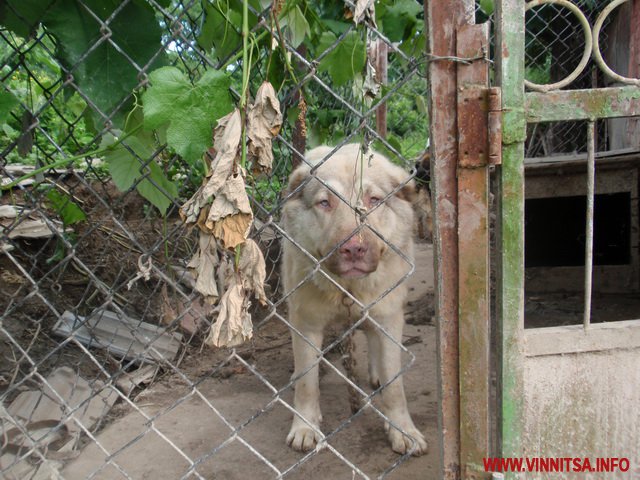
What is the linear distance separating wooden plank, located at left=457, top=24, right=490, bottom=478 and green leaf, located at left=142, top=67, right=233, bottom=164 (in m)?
0.61

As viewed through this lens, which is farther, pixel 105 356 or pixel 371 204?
pixel 105 356

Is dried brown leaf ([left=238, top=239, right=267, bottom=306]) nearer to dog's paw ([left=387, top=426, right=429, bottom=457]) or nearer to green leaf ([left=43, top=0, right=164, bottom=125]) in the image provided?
green leaf ([left=43, top=0, right=164, bottom=125])

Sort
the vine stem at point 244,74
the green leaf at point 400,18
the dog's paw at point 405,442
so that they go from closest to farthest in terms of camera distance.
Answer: the vine stem at point 244,74 < the green leaf at point 400,18 < the dog's paw at point 405,442

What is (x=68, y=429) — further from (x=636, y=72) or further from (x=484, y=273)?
(x=636, y=72)

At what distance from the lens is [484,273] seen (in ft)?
4.83

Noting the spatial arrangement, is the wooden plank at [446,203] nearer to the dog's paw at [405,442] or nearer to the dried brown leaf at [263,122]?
the dried brown leaf at [263,122]

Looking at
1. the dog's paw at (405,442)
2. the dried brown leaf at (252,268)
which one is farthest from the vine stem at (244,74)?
the dog's paw at (405,442)

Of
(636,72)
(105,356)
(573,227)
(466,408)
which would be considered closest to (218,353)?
(105,356)

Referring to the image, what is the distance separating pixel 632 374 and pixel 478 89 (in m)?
0.95

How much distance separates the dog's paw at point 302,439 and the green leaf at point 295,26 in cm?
198

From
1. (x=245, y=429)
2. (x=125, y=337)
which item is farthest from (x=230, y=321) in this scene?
(x=125, y=337)

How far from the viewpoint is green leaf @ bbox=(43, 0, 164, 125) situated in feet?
5.20

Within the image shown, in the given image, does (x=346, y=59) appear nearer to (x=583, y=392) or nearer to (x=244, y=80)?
(x=244, y=80)

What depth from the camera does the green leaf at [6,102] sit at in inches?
65.4
